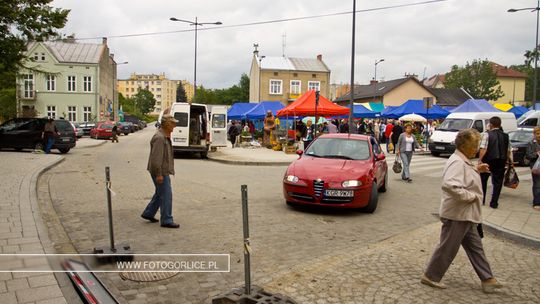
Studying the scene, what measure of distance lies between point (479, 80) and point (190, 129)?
8348cm

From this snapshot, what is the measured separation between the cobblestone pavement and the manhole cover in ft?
0.37

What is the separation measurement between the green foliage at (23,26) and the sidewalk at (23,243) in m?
9.60

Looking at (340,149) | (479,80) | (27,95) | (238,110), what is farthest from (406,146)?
(479,80)

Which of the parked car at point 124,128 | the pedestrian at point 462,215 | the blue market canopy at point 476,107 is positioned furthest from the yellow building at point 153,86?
the pedestrian at point 462,215

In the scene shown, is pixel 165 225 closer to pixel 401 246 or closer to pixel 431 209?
pixel 401 246

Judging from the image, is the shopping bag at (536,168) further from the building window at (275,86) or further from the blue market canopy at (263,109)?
the building window at (275,86)

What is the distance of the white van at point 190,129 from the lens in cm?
1908

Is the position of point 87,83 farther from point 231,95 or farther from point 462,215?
point 462,215

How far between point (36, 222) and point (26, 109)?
47.3 m

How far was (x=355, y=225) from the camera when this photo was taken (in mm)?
7195

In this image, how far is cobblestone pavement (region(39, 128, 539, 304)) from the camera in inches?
177

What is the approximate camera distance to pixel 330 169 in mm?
8016

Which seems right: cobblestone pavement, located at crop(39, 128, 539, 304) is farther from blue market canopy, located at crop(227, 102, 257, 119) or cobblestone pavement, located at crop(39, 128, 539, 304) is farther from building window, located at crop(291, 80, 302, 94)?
building window, located at crop(291, 80, 302, 94)

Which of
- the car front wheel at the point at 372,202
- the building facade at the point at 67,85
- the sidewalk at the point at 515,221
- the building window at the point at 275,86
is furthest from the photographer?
the building window at the point at 275,86
